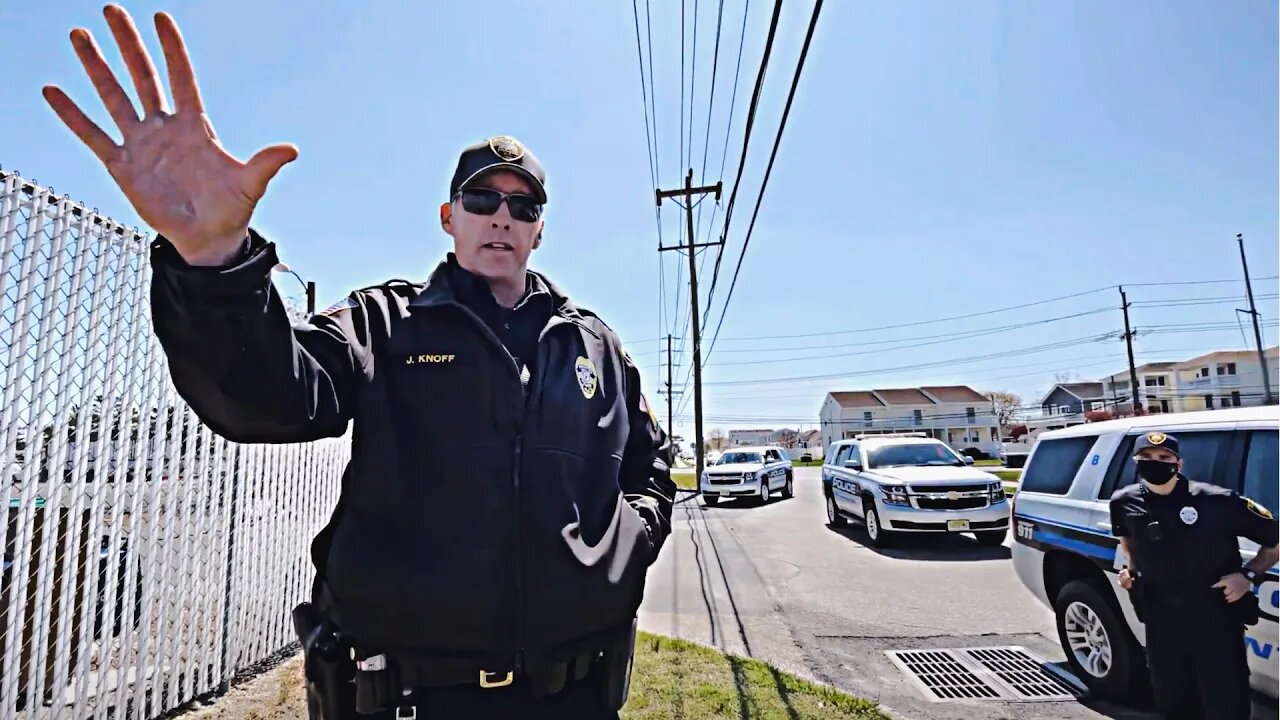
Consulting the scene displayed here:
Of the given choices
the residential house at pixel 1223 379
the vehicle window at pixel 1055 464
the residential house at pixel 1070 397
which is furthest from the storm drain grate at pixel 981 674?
the residential house at pixel 1070 397

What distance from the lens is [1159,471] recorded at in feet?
11.1

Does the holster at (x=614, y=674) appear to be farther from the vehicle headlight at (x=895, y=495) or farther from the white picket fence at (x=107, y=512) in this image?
the vehicle headlight at (x=895, y=495)

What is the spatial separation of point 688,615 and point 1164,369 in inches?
2660

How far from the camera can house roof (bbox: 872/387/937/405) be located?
64438 mm

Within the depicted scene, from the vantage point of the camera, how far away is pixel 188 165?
3.71 feet

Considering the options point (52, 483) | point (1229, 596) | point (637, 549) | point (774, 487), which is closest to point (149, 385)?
point (52, 483)

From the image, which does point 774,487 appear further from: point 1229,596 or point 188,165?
point 188,165

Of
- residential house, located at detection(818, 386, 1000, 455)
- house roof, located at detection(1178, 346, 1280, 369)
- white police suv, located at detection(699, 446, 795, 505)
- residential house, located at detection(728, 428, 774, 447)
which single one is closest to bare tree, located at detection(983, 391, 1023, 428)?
residential house, located at detection(818, 386, 1000, 455)

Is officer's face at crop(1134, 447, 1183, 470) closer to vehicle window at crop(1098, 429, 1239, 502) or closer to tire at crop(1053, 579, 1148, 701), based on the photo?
vehicle window at crop(1098, 429, 1239, 502)

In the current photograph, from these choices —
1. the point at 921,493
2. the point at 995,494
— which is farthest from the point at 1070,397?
the point at 921,493

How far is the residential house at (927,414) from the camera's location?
63.7 m

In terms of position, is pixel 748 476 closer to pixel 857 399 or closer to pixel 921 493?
pixel 921 493

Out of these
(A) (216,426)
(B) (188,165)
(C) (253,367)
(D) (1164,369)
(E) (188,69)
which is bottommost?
(A) (216,426)

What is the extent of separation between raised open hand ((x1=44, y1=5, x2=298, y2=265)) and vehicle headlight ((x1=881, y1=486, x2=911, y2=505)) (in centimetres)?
970
